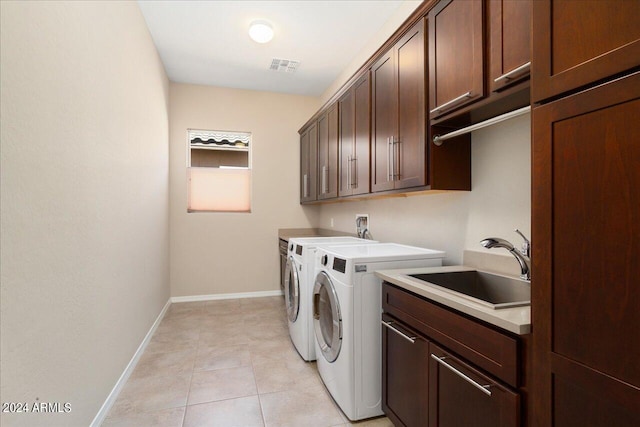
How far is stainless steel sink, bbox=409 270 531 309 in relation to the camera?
1.56 m

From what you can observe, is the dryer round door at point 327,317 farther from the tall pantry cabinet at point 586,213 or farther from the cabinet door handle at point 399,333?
the tall pantry cabinet at point 586,213

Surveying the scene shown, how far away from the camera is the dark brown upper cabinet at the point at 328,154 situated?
3.21 meters

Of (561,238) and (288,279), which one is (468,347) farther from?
(288,279)

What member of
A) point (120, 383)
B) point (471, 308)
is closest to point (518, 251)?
point (471, 308)

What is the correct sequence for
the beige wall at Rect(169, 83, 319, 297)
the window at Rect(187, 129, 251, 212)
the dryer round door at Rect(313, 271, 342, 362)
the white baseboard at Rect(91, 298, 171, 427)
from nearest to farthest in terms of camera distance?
the white baseboard at Rect(91, 298, 171, 427) < the dryer round door at Rect(313, 271, 342, 362) < the beige wall at Rect(169, 83, 319, 297) < the window at Rect(187, 129, 251, 212)

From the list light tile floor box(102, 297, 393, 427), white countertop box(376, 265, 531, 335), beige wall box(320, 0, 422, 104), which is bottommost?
light tile floor box(102, 297, 393, 427)

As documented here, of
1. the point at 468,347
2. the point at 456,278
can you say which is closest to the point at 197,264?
the point at 456,278

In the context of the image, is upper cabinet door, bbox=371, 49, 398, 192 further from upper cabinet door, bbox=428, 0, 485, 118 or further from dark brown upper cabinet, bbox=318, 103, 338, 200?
dark brown upper cabinet, bbox=318, 103, 338, 200

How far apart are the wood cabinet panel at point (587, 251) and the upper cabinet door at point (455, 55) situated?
652 mm

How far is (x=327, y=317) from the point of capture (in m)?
2.13

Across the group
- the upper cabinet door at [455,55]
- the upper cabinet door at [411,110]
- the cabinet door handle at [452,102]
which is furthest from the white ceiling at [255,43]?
the cabinet door handle at [452,102]

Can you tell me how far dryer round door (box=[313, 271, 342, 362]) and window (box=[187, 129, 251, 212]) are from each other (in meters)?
2.58

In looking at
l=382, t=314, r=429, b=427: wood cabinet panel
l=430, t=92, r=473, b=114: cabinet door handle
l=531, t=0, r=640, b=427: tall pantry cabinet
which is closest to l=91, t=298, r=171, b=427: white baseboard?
l=382, t=314, r=429, b=427: wood cabinet panel

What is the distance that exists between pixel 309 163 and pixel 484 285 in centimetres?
282
